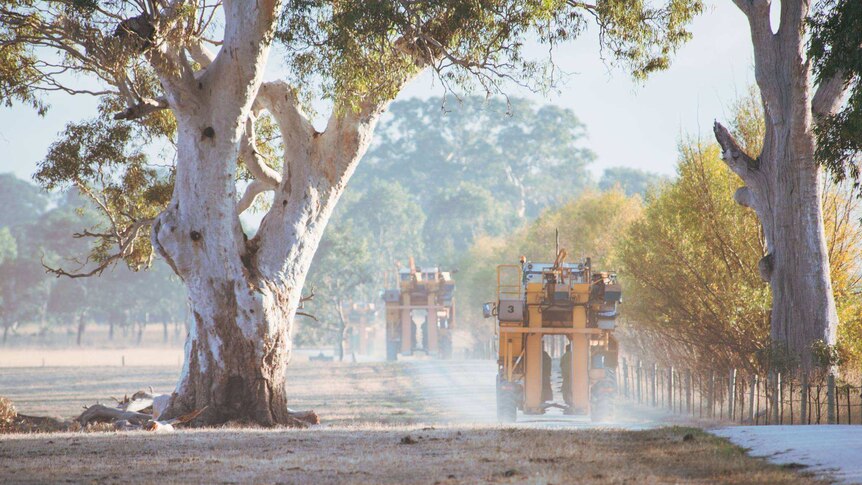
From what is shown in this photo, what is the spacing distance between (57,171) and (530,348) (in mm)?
11061

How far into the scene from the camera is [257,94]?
2189 centimetres

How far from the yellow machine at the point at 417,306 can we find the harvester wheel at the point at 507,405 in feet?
116

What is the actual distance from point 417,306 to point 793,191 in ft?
130

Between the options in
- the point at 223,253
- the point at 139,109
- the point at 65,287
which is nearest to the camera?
the point at 223,253

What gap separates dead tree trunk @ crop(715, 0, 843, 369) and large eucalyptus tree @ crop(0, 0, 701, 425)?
2.30 m

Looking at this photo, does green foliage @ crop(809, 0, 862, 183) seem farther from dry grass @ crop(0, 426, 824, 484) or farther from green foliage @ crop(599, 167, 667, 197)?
green foliage @ crop(599, 167, 667, 197)

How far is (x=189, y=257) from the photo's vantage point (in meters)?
20.1

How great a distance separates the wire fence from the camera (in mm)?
18750

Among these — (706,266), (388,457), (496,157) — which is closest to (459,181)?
(496,157)

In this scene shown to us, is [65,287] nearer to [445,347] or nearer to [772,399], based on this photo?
[445,347]

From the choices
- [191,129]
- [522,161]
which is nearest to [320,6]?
[191,129]

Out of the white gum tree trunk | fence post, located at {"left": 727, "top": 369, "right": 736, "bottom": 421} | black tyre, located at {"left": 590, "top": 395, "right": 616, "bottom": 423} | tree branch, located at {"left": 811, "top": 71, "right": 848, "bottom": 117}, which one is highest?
tree branch, located at {"left": 811, "top": 71, "right": 848, "bottom": 117}

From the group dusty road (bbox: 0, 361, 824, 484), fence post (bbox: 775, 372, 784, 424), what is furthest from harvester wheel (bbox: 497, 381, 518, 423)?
dusty road (bbox: 0, 361, 824, 484)

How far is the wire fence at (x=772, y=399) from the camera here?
1875cm
